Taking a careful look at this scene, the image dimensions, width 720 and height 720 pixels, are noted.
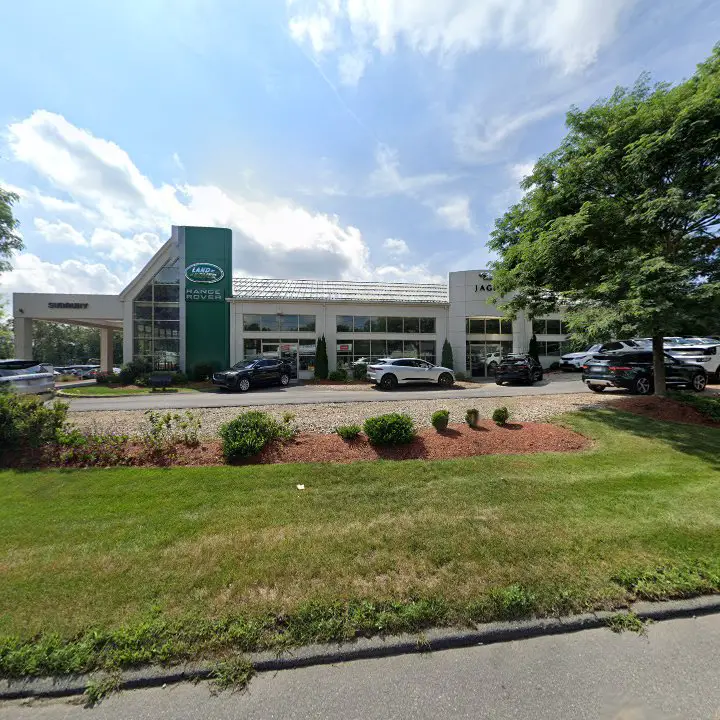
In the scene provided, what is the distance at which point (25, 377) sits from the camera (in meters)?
11.4

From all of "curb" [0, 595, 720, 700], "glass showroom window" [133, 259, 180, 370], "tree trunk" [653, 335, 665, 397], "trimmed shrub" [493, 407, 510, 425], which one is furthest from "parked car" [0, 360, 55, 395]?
"tree trunk" [653, 335, 665, 397]

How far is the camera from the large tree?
6.52m

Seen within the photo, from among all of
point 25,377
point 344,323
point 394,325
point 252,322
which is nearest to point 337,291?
point 344,323

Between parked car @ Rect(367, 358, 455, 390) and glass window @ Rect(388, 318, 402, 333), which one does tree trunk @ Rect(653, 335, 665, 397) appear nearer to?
parked car @ Rect(367, 358, 455, 390)

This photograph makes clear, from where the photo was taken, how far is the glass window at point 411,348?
23484 mm

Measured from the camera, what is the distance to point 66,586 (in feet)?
8.87

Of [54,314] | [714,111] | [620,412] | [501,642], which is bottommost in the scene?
[501,642]

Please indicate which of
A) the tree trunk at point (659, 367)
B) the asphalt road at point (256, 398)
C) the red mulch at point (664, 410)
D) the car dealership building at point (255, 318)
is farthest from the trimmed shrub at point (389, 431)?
the car dealership building at point (255, 318)

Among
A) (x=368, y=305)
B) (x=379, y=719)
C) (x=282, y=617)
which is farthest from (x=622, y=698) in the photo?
(x=368, y=305)

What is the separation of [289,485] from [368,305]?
19501 mm

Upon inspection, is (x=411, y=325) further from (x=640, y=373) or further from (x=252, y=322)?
(x=640, y=373)

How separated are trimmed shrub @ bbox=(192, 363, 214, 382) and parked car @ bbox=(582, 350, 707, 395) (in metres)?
20.8

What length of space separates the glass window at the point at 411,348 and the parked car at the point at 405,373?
588 centimetres

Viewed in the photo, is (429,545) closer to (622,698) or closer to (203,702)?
(622,698)
